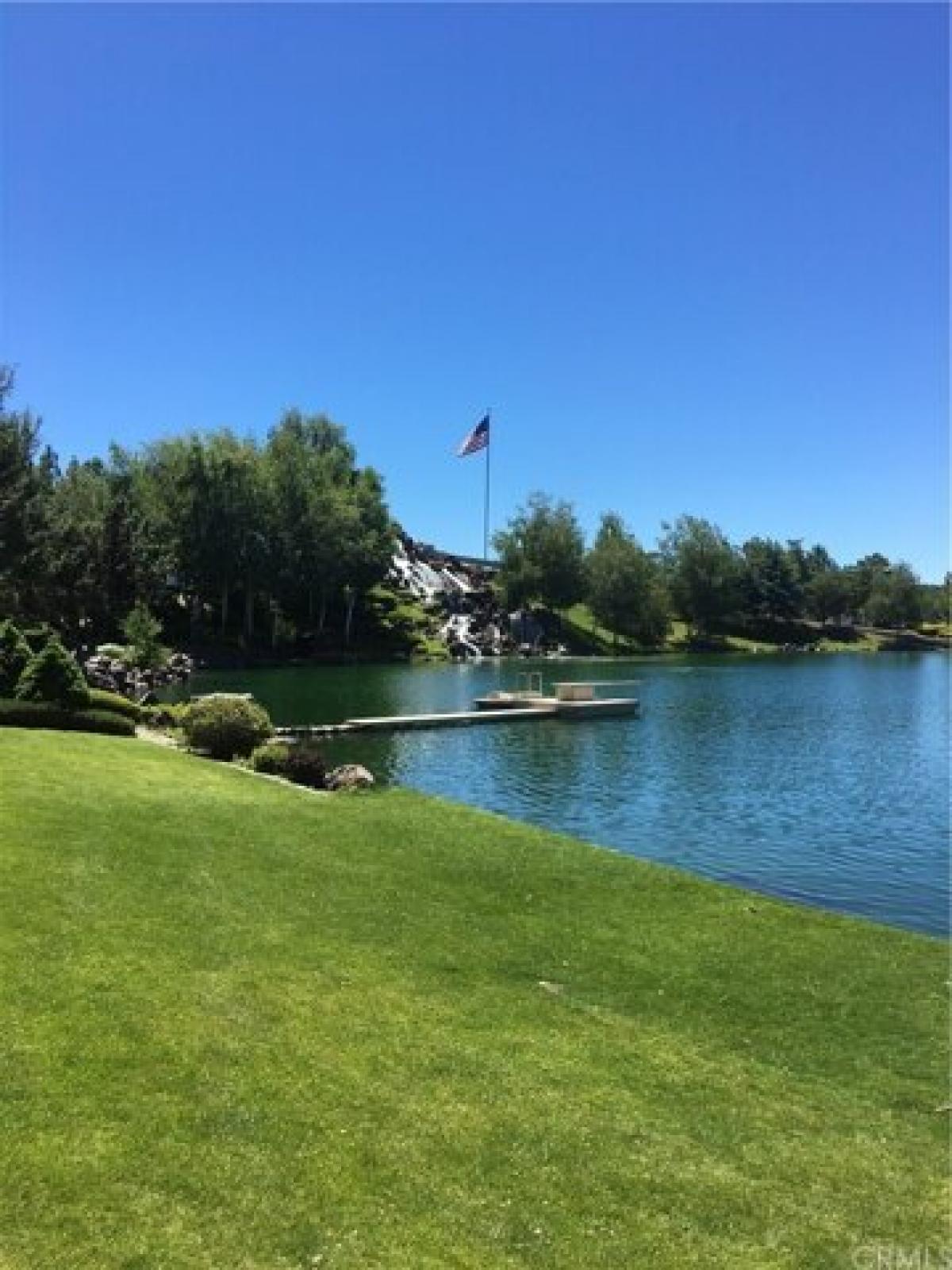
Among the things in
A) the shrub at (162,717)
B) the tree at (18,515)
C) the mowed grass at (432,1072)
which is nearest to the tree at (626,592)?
the tree at (18,515)

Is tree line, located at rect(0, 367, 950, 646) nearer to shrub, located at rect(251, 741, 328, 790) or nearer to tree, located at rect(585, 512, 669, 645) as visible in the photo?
tree, located at rect(585, 512, 669, 645)

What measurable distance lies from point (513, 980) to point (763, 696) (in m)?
54.1

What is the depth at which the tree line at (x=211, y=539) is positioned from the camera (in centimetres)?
6038

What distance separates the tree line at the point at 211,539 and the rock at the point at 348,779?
31.9m

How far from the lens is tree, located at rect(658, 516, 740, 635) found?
137500mm

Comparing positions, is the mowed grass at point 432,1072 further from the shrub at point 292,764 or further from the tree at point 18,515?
the tree at point 18,515

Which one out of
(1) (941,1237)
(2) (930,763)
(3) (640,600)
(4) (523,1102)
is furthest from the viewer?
(3) (640,600)

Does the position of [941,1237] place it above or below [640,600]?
below

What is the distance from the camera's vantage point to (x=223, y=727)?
2791cm

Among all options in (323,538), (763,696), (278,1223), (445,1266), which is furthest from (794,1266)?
(323,538)

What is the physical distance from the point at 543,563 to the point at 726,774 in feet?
298

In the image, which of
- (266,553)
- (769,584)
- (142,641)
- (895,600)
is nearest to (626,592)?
(769,584)

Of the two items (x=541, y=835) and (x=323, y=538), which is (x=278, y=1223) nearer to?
(x=541, y=835)

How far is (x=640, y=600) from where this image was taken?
12431 cm
